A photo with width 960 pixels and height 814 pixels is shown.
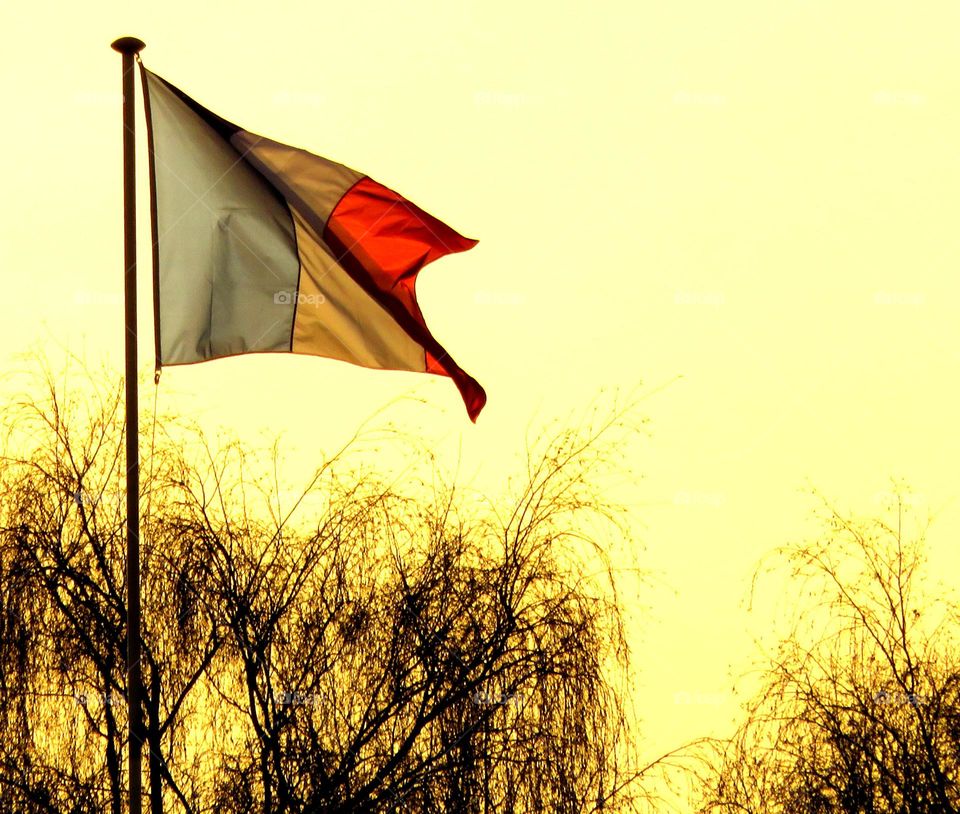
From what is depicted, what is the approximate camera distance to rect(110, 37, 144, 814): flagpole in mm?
9602

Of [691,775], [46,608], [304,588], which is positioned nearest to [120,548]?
[46,608]

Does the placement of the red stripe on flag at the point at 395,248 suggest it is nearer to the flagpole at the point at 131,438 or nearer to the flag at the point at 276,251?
the flag at the point at 276,251

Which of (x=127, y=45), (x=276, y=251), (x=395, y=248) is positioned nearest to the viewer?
(x=127, y=45)

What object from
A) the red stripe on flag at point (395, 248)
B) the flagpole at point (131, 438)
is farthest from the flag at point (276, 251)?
the flagpole at point (131, 438)

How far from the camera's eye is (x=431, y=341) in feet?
36.8

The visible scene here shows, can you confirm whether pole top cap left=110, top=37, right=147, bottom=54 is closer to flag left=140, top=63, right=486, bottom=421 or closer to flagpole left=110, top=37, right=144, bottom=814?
flagpole left=110, top=37, right=144, bottom=814

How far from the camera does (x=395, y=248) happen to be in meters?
11.7

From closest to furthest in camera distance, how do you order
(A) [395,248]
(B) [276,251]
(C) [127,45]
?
(C) [127,45] → (B) [276,251] → (A) [395,248]

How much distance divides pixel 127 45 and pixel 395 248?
8.27 ft

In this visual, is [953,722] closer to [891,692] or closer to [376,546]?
[891,692]

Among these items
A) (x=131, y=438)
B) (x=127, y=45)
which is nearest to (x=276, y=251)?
(x=127, y=45)

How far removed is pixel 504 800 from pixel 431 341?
427cm

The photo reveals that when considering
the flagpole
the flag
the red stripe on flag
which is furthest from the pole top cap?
the red stripe on flag

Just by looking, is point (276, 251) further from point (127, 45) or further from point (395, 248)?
point (127, 45)
